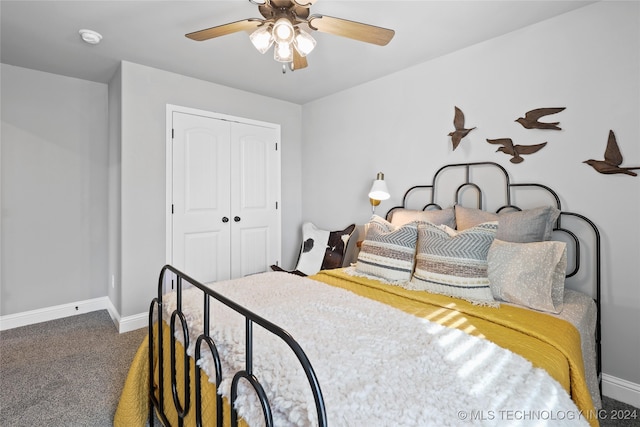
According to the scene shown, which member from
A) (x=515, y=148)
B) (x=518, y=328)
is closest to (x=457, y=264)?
(x=518, y=328)

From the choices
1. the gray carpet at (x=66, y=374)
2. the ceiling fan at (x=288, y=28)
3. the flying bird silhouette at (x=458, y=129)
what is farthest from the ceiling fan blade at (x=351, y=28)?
the gray carpet at (x=66, y=374)

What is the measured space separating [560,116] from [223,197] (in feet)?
9.96

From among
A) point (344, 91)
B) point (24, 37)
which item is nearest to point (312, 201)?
point (344, 91)

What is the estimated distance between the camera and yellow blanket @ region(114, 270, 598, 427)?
1.21 m

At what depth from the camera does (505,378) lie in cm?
100

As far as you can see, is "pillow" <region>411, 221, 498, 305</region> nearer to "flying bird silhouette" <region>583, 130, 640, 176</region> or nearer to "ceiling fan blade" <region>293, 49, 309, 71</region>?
"flying bird silhouette" <region>583, 130, 640, 176</region>

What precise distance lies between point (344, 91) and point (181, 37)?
1781 millimetres

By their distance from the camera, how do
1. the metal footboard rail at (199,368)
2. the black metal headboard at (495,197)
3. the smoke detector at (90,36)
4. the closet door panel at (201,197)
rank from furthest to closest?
the closet door panel at (201,197) → the smoke detector at (90,36) → the black metal headboard at (495,197) → the metal footboard rail at (199,368)

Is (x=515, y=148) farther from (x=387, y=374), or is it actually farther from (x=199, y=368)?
(x=199, y=368)

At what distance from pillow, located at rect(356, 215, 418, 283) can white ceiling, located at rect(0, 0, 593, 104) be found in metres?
1.43

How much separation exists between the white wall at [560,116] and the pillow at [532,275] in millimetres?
486

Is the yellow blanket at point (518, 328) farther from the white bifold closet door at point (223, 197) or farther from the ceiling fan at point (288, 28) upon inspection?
the white bifold closet door at point (223, 197)

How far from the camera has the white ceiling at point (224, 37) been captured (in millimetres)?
2064

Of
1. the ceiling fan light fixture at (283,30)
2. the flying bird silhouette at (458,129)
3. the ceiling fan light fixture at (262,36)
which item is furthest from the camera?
the flying bird silhouette at (458,129)
